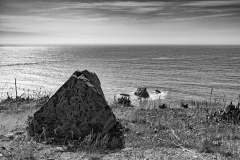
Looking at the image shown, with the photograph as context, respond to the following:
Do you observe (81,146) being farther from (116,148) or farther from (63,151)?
(116,148)

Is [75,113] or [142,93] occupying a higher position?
[75,113]

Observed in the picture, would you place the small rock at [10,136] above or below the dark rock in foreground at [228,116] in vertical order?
above

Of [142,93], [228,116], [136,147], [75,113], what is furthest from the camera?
[142,93]

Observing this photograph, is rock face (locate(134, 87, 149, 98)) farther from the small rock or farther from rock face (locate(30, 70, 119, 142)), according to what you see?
the small rock

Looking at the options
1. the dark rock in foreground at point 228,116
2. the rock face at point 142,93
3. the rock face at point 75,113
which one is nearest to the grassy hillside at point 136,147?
the rock face at point 75,113

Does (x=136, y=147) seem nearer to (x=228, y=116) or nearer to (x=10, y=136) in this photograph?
(x=10, y=136)

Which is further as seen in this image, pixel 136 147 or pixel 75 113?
pixel 75 113

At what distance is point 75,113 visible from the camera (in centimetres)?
882

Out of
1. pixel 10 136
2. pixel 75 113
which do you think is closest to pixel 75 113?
pixel 75 113

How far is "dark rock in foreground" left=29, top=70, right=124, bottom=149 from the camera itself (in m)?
8.76

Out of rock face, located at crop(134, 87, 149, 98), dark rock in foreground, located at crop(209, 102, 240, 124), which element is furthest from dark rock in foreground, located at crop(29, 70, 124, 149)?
rock face, located at crop(134, 87, 149, 98)

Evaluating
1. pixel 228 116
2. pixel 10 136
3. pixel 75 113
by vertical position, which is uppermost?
pixel 75 113

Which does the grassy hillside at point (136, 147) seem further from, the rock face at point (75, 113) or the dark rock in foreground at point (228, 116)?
the dark rock in foreground at point (228, 116)

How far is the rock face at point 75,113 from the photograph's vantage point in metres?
8.76
